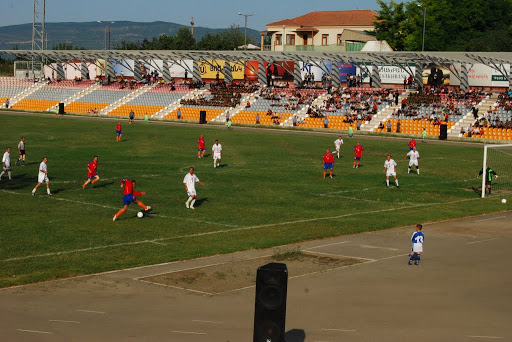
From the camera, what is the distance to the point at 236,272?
1900cm

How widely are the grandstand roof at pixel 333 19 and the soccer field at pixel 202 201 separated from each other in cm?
7480

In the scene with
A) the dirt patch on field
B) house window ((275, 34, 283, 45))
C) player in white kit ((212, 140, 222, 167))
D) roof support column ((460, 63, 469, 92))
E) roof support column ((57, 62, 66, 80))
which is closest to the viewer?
the dirt patch on field

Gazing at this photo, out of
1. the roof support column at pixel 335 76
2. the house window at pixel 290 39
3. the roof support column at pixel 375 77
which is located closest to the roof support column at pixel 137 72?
the roof support column at pixel 335 76

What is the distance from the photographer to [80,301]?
52.8 feet

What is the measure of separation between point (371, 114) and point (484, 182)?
121 ft

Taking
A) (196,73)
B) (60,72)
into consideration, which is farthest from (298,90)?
(60,72)

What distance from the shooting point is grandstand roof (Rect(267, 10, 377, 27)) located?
12538 cm

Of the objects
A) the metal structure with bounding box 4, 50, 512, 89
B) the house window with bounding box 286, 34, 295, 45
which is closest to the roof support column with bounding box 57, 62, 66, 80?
the metal structure with bounding box 4, 50, 512, 89

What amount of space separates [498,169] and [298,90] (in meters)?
41.0

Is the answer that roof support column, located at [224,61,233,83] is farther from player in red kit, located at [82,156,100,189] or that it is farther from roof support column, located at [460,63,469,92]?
player in red kit, located at [82,156,100,189]

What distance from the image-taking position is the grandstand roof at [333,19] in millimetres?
125375

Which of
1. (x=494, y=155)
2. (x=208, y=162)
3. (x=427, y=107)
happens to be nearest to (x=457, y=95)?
(x=427, y=107)

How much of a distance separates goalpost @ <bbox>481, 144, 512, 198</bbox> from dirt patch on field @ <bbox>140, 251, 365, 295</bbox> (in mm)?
14886

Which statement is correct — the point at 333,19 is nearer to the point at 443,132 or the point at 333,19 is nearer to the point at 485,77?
the point at 485,77
